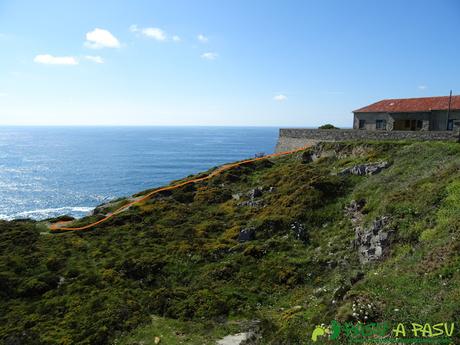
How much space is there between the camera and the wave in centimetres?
6362

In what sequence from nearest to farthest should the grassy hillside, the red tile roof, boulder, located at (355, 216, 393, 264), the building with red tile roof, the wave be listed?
the grassy hillside, boulder, located at (355, 216, 393, 264), the building with red tile roof, the red tile roof, the wave

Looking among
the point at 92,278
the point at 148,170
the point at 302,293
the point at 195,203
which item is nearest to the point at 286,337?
the point at 302,293

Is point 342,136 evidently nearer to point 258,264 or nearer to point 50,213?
point 258,264

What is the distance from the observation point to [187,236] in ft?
97.9

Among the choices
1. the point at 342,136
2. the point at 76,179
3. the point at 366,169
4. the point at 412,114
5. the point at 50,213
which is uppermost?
the point at 412,114

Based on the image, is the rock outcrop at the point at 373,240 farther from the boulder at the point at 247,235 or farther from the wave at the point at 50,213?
the wave at the point at 50,213

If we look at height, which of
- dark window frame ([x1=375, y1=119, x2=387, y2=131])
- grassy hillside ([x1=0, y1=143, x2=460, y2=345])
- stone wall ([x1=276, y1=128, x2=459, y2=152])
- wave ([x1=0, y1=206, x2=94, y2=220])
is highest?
dark window frame ([x1=375, y1=119, x2=387, y2=131])

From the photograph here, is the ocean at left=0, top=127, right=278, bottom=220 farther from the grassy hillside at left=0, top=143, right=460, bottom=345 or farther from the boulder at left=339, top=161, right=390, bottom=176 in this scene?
the boulder at left=339, top=161, right=390, bottom=176

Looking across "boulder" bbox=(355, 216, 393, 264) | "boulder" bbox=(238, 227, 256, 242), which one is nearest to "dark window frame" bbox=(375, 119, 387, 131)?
"boulder" bbox=(238, 227, 256, 242)

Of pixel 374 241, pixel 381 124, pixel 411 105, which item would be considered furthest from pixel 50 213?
pixel 411 105

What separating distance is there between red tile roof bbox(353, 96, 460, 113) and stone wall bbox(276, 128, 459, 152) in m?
9.47

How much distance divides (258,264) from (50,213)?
55690 mm

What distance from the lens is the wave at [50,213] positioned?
209ft

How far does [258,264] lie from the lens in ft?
77.5
